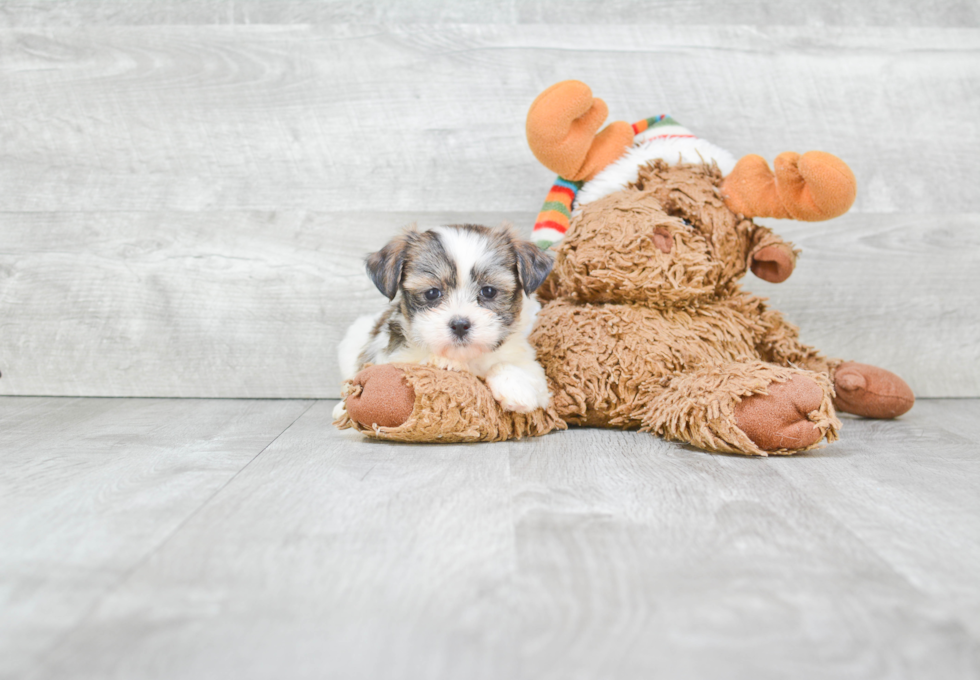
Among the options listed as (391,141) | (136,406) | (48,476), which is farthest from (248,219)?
(48,476)

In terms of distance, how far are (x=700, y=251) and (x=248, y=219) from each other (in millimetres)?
1530

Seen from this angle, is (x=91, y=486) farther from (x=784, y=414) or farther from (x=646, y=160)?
(x=646, y=160)

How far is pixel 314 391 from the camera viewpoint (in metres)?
2.65

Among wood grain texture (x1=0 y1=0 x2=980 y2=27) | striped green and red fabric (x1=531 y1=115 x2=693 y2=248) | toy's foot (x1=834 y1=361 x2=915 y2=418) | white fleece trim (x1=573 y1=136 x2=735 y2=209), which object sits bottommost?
toy's foot (x1=834 y1=361 x2=915 y2=418)

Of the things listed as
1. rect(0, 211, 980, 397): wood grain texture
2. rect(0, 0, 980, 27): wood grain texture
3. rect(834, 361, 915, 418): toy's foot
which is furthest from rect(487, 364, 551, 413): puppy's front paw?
rect(0, 0, 980, 27): wood grain texture

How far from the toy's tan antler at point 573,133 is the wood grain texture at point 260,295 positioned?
1.62 ft

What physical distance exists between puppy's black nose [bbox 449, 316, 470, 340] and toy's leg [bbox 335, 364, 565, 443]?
4.3 inches

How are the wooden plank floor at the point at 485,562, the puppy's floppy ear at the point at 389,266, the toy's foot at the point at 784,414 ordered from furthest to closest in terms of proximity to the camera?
the puppy's floppy ear at the point at 389,266
the toy's foot at the point at 784,414
the wooden plank floor at the point at 485,562

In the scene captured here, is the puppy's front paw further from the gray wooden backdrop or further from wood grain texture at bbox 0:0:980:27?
wood grain texture at bbox 0:0:980:27

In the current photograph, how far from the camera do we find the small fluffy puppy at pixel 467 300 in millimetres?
1822

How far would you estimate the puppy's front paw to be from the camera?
1.84 metres

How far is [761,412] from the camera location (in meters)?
1.68

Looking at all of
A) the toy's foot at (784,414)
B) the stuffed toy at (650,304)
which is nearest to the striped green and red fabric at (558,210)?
the stuffed toy at (650,304)

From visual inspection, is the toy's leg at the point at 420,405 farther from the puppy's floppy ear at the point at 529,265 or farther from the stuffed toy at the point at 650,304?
the puppy's floppy ear at the point at 529,265
